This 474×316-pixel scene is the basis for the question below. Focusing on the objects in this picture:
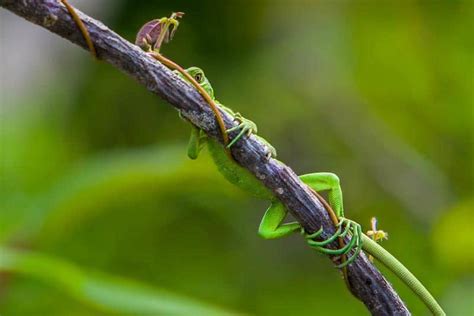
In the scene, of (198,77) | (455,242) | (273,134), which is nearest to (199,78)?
(198,77)

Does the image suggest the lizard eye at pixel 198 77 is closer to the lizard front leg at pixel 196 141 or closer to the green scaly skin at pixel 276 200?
the green scaly skin at pixel 276 200

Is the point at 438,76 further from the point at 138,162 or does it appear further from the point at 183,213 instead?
the point at 138,162

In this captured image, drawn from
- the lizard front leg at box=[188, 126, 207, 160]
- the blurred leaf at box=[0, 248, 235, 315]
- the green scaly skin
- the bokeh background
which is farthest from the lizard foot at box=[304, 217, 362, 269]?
the bokeh background

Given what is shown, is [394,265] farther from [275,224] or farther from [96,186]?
[96,186]

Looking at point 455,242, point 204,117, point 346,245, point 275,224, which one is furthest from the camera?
point 455,242

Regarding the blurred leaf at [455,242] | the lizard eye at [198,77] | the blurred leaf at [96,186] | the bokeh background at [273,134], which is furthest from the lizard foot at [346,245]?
the blurred leaf at [455,242]

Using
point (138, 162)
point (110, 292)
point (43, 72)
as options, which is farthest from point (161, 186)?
point (43, 72)

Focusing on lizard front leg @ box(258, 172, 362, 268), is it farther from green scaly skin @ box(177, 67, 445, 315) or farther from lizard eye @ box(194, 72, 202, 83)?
lizard eye @ box(194, 72, 202, 83)
